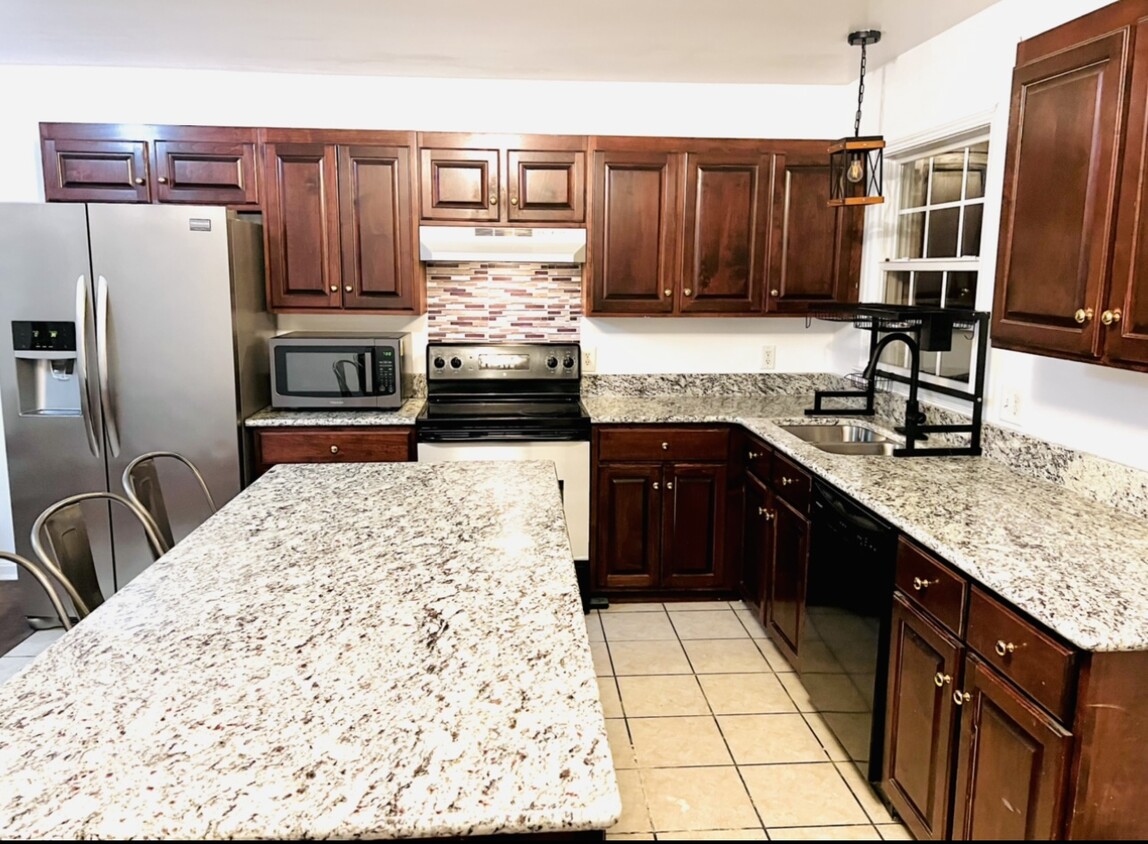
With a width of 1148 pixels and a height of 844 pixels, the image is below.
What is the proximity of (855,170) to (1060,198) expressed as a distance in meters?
1.03

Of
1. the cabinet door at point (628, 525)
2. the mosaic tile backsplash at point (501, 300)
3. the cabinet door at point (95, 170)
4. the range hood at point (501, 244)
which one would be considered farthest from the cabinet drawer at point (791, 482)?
A: the cabinet door at point (95, 170)

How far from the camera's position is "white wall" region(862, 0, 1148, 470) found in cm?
223

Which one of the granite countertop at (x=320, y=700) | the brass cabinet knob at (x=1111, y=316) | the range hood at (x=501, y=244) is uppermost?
the range hood at (x=501, y=244)

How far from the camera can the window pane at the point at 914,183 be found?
3455 mm

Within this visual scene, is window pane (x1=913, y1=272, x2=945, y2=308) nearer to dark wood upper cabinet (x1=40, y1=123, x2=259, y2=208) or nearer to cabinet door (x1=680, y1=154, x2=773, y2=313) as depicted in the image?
cabinet door (x1=680, y1=154, x2=773, y2=313)

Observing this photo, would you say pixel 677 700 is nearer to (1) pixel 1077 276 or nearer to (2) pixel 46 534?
(1) pixel 1077 276

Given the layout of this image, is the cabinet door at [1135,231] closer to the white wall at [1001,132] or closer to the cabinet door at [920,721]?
the white wall at [1001,132]

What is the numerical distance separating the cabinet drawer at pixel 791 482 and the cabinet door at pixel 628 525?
0.62 metres

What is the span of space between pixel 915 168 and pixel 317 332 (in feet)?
9.48

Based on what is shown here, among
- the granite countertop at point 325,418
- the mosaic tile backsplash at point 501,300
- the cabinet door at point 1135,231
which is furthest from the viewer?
the mosaic tile backsplash at point 501,300

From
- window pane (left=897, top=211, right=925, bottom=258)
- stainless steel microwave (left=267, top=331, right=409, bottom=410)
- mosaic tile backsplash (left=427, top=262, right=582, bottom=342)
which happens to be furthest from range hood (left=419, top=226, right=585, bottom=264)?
window pane (left=897, top=211, right=925, bottom=258)

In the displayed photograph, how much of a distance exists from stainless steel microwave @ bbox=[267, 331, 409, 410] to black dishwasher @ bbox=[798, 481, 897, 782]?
195 cm

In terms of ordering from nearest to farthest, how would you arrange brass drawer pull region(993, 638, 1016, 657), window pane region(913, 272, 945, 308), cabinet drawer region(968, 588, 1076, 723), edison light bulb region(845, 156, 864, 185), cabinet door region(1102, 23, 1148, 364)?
cabinet drawer region(968, 588, 1076, 723)
brass drawer pull region(993, 638, 1016, 657)
cabinet door region(1102, 23, 1148, 364)
edison light bulb region(845, 156, 864, 185)
window pane region(913, 272, 945, 308)

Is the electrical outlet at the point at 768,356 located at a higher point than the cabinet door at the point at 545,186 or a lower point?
lower
